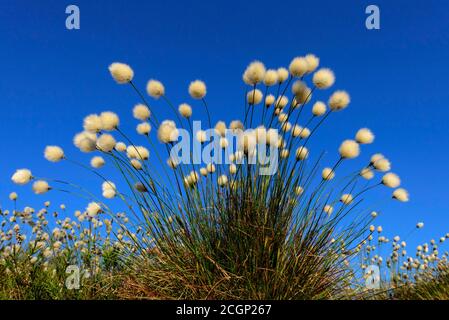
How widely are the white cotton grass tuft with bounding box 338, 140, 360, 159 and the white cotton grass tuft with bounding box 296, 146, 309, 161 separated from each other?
34 centimetres

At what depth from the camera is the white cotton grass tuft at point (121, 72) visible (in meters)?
4.01

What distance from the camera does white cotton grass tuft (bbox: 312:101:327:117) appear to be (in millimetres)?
4164

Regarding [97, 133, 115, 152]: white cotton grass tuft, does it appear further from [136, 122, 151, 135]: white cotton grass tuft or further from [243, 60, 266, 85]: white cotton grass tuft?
[243, 60, 266, 85]: white cotton grass tuft

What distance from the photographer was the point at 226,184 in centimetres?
429

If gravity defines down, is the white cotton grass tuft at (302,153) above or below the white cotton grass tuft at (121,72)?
below

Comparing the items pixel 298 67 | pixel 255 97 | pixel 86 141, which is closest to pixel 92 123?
pixel 86 141

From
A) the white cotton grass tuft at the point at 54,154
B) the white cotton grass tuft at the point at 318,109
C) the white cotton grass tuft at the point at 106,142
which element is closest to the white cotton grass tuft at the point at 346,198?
the white cotton grass tuft at the point at 318,109

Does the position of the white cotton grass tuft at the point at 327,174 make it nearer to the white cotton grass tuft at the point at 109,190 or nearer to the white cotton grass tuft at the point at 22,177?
the white cotton grass tuft at the point at 109,190

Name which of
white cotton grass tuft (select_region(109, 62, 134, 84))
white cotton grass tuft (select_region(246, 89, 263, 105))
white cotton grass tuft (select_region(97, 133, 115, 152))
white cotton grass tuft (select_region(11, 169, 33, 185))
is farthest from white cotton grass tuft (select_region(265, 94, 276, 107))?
white cotton grass tuft (select_region(11, 169, 33, 185))

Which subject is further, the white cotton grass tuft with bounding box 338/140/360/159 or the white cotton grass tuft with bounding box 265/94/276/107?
the white cotton grass tuft with bounding box 265/94/276/107

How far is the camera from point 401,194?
4359 mm

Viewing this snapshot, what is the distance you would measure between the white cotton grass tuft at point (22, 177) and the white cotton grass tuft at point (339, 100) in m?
2.79

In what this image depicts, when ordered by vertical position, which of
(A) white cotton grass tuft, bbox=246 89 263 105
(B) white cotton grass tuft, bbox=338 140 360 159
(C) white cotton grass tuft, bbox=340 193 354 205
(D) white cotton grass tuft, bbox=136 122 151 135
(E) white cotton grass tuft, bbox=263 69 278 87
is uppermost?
(E) white cotton grass tuft, bbox=263 69 278 87
